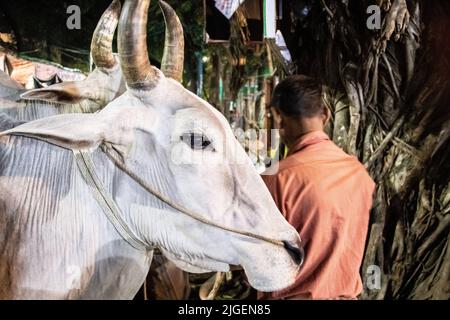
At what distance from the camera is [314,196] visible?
4.65 feet

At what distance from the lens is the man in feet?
4.64

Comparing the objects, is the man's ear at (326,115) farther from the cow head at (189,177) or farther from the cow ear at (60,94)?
the cow ear at (60,94)

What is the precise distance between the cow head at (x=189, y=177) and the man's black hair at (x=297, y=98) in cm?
30

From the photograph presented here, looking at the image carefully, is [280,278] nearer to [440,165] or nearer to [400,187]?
[400,187]

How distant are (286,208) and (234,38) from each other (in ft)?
1.87

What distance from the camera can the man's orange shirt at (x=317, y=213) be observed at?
1413 mm

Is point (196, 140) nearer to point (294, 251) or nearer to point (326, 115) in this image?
point (294, 251)

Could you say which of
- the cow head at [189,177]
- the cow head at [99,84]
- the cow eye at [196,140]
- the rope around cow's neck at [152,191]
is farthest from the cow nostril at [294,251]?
the cow head at [99,84]

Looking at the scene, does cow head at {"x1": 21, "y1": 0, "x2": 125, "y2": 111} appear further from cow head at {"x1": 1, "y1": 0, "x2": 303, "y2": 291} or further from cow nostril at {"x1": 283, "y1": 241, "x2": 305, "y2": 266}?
cow nostril at {"x1": 283, "y1": 241, "x2": 305, "y2": 266}

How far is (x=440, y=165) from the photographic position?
1.68 metres

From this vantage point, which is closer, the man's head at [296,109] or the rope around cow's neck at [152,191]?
the rope around cow's neck at [152,191]

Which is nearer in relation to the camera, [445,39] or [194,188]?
[194,188]

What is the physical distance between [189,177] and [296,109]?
1.45ft
